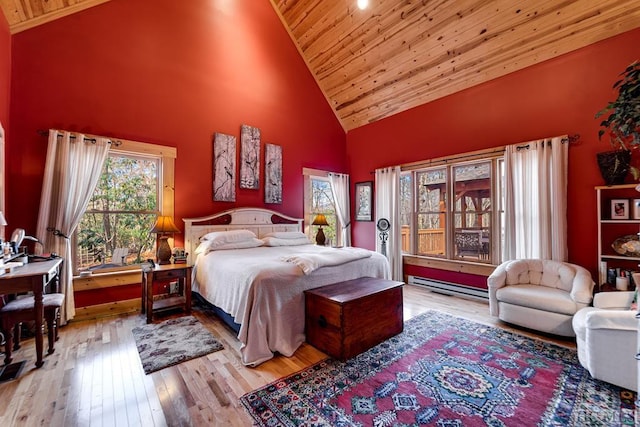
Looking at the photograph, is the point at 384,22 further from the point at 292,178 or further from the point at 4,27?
the point at 4,27

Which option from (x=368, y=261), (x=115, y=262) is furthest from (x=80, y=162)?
(x=368, y=261)

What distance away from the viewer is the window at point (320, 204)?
541 centimetres

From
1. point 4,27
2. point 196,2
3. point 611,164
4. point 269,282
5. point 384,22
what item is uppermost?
point 196,2

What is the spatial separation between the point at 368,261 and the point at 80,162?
3.49 m

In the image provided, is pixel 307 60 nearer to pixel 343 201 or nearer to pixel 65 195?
pixel 343 201

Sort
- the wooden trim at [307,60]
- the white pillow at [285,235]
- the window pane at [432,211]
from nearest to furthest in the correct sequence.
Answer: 1. the white pillow at [285,235]
2. the window pane at [432,211]
3. the wooden trim at [307,60]

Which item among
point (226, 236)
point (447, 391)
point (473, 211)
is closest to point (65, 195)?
point (226, 236)

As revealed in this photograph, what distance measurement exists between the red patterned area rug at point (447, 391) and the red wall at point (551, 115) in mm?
1849

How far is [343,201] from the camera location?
229 inches

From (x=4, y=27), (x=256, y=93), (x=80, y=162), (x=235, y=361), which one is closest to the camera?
(x=235, y=361)

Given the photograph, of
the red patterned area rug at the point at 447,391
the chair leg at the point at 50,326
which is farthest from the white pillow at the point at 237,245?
the red patterned area rug at the point at 447,391

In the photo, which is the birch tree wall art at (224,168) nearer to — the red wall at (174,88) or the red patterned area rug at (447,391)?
the red wall at (174,88)

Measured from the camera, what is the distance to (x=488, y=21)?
3.45 metres

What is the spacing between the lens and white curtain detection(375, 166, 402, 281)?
16.5ft
